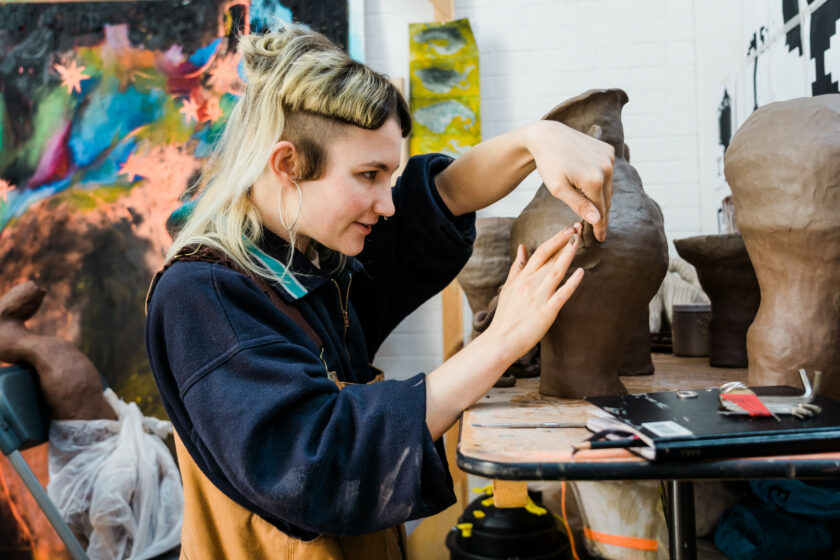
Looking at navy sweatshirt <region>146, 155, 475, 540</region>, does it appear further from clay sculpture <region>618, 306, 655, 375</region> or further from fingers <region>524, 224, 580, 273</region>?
clay sculpture <region>618, 306, 655, 375</region>

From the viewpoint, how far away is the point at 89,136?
277 centimetres

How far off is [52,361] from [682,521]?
88.6 inches

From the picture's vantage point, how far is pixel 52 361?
2.35m

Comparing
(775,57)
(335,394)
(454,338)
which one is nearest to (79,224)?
(454,338)

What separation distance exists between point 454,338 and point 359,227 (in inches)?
69.3

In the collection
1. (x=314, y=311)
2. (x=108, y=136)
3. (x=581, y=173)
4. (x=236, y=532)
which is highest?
(x=108, y=136)

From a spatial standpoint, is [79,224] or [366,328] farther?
[79,224]

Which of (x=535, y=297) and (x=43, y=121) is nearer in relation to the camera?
(x=535, y=297)

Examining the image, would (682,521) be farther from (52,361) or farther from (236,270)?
(52,361)

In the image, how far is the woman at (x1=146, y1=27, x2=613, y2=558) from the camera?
0.81 m

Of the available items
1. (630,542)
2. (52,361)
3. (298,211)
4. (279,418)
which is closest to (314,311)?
(298,211)

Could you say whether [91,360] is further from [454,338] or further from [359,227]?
[359,227]

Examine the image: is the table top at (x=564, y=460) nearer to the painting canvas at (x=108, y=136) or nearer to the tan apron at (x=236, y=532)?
the tan apron at (x=236, y=532)

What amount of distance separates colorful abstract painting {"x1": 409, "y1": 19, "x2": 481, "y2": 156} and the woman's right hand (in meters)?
1.83
